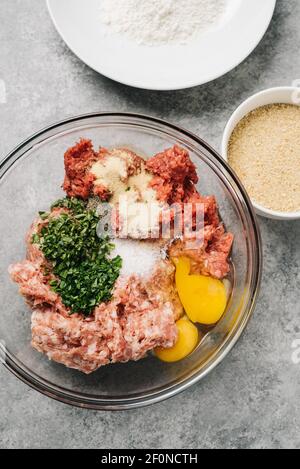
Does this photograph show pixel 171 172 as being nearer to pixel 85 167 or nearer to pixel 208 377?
pixel 85 167

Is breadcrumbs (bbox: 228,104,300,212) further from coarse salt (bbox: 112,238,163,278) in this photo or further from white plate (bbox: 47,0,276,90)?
coarse salt (bbox: 112,238,163,278)

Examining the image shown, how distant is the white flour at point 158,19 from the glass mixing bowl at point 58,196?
43 cm

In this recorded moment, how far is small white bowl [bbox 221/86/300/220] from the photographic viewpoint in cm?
237

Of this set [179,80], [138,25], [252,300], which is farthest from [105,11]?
[252,300]

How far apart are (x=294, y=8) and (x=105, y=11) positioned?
817 millimetres

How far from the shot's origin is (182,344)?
2.20 meters

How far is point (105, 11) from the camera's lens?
8.33 feet

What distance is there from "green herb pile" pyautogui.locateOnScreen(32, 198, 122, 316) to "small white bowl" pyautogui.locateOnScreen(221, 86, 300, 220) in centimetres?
61

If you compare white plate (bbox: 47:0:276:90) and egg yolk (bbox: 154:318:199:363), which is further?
white plate (bbox: 47:0:276:90)

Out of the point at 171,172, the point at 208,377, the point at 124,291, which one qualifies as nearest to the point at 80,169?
the point at 171,172

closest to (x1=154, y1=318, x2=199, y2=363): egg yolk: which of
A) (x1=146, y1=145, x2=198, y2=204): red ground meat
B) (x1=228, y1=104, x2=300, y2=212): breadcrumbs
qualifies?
(x1=146, y1=145, x2=198, y2=204): red ground meat

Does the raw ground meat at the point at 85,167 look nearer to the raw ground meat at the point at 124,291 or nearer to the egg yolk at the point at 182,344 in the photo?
the raw ground meat at the point at 124,291
